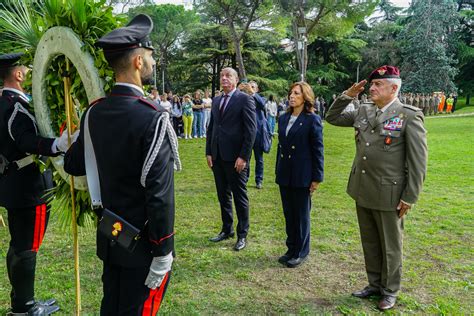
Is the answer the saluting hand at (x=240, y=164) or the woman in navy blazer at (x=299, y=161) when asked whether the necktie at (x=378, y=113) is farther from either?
the saluting hand at (x=240, y=164)

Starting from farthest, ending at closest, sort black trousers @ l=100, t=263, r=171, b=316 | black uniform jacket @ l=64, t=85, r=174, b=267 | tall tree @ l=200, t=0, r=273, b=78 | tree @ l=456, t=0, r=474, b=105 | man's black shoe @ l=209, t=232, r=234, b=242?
tree @ l=456, t=0, r=474, b=105
tall tree @ l=200, t=0, r=273, b=78
man's black shoe @ l=209, t=232, r=234, b=242
black trousers @ l=100, t=263, r=171, b=316
black uniform jacket @ l=64, t=85, r=174, b=267

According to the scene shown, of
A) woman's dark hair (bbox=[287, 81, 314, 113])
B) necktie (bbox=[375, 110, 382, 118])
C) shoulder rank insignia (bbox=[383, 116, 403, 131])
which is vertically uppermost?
woman's dark hair (bbox=[287, 81, 314, 113])

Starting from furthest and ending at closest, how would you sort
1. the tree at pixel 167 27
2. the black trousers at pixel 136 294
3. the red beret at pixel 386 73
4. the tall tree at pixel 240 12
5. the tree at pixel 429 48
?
1. the tree at pixel 429 48
2. the tree at pixel 167 27
3. the tall tree at pixel 240 12
4. the red beret at pixel 386 73
5. the black trousers at pixel 136 294

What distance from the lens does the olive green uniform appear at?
3.47m

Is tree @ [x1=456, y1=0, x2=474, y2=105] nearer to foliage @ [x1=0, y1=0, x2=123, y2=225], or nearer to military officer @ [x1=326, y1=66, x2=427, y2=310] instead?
military officer @ [x1=326, y1=66, x2=427, y2=310]

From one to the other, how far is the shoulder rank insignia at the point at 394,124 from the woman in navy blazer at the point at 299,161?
0.93 metres

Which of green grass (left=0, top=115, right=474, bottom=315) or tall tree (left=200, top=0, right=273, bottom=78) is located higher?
tall tree (left=200, top=0, right=273, bottom=78)

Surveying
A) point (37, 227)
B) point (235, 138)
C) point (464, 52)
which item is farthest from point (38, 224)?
point (464, 52)

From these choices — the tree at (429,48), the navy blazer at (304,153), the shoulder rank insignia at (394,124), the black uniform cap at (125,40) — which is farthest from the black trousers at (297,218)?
the tree at (429,48)

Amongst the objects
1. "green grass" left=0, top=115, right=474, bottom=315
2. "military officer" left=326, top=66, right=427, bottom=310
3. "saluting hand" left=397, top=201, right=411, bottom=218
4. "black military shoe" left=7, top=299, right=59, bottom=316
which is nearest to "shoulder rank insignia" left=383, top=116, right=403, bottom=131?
"military officer" left=326, top=66, right=427, bottom=310

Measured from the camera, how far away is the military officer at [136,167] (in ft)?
7.09

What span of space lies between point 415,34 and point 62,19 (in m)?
46.1

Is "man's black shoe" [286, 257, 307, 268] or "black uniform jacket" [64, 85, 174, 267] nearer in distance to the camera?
"black uniform jacket" [64, 85, 174, 267]

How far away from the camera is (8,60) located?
131 inches
